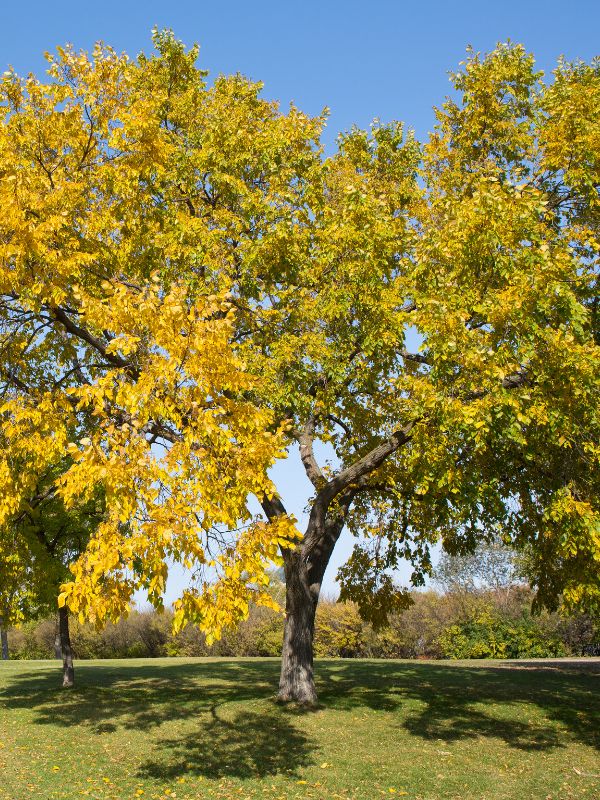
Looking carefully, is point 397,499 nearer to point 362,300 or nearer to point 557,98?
point 362,300

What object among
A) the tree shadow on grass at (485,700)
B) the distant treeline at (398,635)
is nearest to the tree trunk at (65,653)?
the distant treeline at (398,635)

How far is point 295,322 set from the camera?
1370cm

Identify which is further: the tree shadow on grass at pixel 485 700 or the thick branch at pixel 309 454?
the thick branch at pixel 309 454

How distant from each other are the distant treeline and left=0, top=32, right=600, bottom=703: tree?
13.7m

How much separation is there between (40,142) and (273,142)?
4.91 meters

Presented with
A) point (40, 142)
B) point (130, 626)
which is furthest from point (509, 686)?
point (130, 626)

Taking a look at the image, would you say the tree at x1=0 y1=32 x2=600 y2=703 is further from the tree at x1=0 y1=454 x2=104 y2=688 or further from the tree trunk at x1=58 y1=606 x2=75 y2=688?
the tree trunk at x1=58 y1=606 x2=75 y2=688

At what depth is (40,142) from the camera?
41.9 ft

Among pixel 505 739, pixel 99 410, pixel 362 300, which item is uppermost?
pixel 362 300

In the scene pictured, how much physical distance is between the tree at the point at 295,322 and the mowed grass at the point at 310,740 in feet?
7.70

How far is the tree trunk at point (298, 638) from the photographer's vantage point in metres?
14.7

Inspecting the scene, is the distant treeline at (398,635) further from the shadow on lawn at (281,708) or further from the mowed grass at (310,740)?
the mowed grass at (310,740)

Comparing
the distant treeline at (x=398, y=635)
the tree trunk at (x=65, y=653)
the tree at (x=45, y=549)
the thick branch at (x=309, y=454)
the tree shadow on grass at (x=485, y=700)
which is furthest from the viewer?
the distant treeline at (x=398, y=635)

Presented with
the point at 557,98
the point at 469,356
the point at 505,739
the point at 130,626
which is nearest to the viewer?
the point at 469,356
